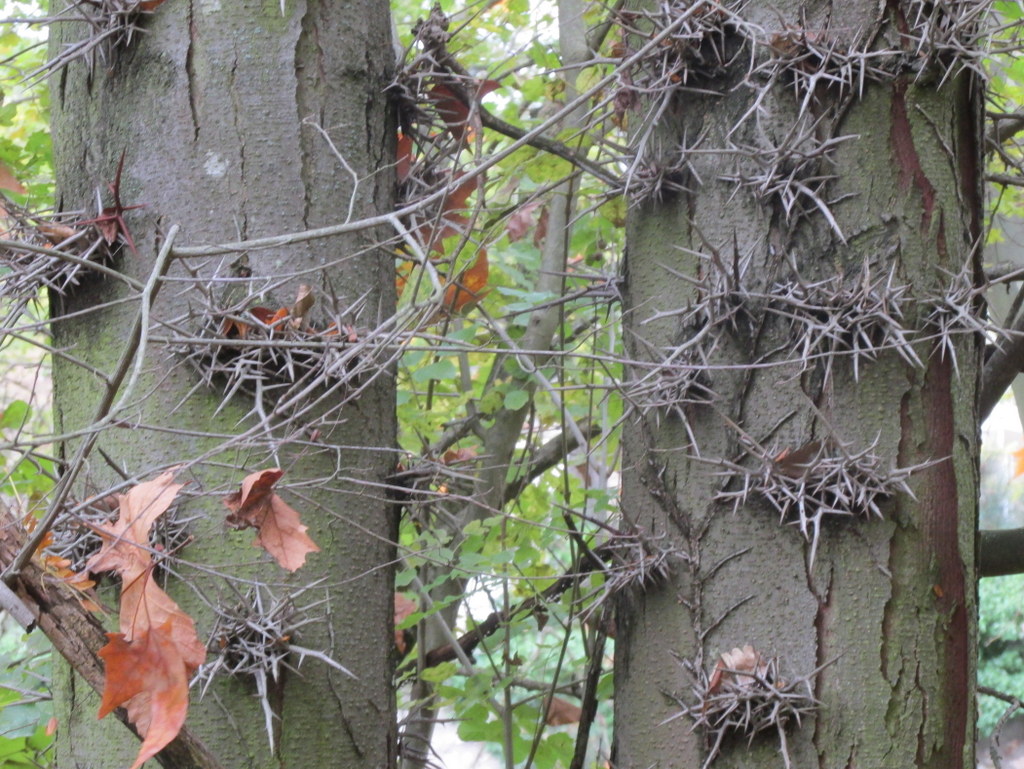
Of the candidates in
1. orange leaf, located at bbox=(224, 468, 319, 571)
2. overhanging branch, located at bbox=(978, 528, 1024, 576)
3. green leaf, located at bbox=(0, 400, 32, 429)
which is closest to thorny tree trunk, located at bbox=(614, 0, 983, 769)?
orange leaf, located at bbox=(224, 468, 319, 571)

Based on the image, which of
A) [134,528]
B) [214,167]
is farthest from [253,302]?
[134,528]

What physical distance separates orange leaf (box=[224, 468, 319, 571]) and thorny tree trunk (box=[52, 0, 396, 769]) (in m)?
0.06

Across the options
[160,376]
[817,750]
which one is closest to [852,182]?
[817,750]

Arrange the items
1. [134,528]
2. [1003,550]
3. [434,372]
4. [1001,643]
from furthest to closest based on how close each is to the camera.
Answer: [1001,643] → [434,372] → [1003,550] → [134,528]

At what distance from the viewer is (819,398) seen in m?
1.47

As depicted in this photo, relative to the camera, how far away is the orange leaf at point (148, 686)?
43.0 inches

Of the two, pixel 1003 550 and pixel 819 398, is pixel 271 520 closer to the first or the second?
pixel 819 398

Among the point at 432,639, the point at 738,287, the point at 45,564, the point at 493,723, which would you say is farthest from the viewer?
the point at 432,639

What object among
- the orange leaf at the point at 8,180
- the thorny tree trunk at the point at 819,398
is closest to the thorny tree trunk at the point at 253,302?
the thorny tree trunk at the point at 819,398

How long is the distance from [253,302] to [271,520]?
0.33 meters

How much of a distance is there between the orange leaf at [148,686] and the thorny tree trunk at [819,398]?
72 centimetres

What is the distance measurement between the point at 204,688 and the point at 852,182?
1.21 m

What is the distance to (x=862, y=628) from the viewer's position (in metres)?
1.42

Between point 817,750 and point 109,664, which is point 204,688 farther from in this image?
point 817,750
